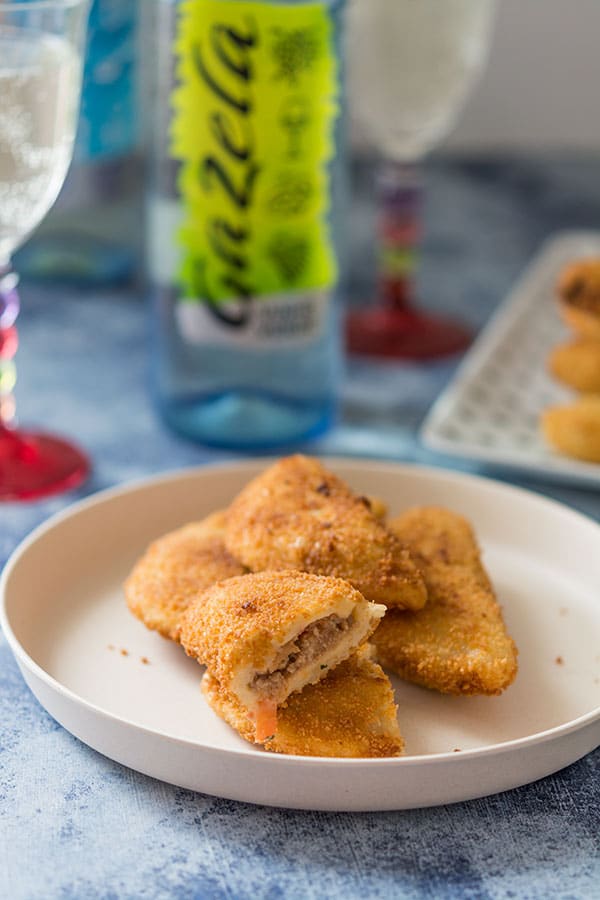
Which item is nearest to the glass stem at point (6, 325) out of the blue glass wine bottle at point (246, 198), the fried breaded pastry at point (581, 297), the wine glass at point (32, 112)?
the wine glass at point (32, 112)

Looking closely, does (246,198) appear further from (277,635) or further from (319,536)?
(277,635)

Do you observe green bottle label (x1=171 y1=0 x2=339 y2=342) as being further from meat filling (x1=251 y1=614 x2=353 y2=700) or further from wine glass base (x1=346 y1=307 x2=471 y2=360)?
meat filling (x1=251 y1=614 x2=353 y2=700)

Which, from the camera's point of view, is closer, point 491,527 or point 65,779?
point 65,779

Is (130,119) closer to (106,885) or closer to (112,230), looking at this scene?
(112,230)

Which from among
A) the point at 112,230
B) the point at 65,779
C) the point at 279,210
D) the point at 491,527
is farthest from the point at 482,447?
the point at 112,230

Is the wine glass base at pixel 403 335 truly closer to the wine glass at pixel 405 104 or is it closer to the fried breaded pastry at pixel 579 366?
the wine glass at pixel 405 104

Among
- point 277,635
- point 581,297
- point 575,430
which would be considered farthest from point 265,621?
point 581,297
